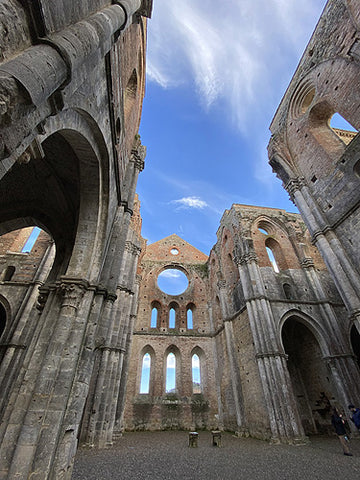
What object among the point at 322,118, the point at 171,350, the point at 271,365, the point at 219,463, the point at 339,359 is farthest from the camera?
the point at 171,350

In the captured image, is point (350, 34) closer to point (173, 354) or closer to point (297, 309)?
point (297, 309)

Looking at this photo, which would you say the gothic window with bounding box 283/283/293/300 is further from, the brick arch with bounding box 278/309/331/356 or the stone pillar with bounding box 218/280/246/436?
the stone pillar with bounding box 218/280/246/436

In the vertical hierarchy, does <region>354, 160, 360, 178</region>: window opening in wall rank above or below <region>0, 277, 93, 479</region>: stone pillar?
above

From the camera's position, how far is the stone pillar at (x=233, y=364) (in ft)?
37.3

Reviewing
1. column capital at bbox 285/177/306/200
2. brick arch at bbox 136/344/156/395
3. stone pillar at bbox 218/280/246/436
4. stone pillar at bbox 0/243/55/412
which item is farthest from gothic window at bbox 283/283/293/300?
stone pillar at bbox 0/243/55/412

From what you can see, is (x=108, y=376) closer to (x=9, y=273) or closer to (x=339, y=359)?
(x=9, y=273)

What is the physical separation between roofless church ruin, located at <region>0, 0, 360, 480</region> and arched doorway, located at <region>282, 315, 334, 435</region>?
0.08 meters

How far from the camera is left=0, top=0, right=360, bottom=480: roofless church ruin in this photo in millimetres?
2860

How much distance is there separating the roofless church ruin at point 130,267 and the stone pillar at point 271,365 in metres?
0.06

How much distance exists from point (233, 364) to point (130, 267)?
25.8 feet

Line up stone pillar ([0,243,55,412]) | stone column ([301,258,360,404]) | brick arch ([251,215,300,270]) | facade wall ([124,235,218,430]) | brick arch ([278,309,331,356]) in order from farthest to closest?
brick arch ([251,215,300,270]) → facade wall ([124,235,218,430]) → brick arch ([278,309,331,356]) → stone column ([301,258,360,404]) → stone pillar ([0,243,55,412])

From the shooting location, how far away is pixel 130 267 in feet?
39.3

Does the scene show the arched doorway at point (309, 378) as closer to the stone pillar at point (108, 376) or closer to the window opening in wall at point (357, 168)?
the window opening in wall at point (357, 168)

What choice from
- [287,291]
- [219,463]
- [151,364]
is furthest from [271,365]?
[151,364]
